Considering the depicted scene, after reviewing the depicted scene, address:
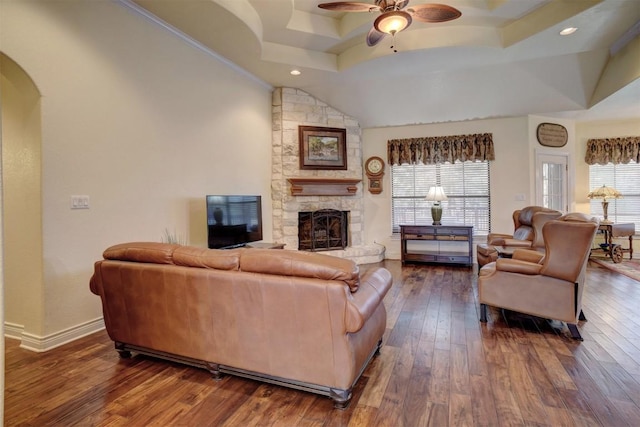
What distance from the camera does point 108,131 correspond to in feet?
10.1

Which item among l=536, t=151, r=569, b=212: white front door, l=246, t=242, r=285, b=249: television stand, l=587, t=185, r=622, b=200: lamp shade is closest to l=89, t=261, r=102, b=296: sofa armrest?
l=246, t=242, r=285, b=249: television stand

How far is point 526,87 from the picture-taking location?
5.12m

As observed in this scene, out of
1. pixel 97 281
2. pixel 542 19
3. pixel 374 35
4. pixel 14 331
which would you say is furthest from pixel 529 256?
pixel 14 331

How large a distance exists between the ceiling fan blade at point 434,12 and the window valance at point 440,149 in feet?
11.3

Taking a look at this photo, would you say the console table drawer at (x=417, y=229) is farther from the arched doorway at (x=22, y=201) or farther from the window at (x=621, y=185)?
the arched doorway at (x=22, y=201)

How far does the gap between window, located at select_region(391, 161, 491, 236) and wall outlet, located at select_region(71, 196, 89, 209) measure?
507cm

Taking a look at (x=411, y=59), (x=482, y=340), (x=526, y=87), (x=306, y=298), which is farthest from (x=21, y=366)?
(x=526, y=87)

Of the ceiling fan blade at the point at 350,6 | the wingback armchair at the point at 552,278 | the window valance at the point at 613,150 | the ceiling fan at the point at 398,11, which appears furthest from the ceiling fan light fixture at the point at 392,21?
the window valance at the point at 613,150

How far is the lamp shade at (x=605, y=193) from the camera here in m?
5.87

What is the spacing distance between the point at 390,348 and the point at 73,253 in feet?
9.18

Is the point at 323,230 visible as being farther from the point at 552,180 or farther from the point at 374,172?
the point at 552,180

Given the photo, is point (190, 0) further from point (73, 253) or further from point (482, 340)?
point (482, 340)

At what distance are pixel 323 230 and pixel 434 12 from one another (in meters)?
3.89

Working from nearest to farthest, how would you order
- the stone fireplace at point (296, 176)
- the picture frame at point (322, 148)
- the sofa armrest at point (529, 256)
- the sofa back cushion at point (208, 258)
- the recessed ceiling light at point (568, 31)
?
the sofa back cushion at point (208, 258)
the sofa armrest at point (529, 256)
the recessed ceiling light at point (568, 31)
the stone fireplace at point (296, 176)
the picture frame at point (322, 148)
